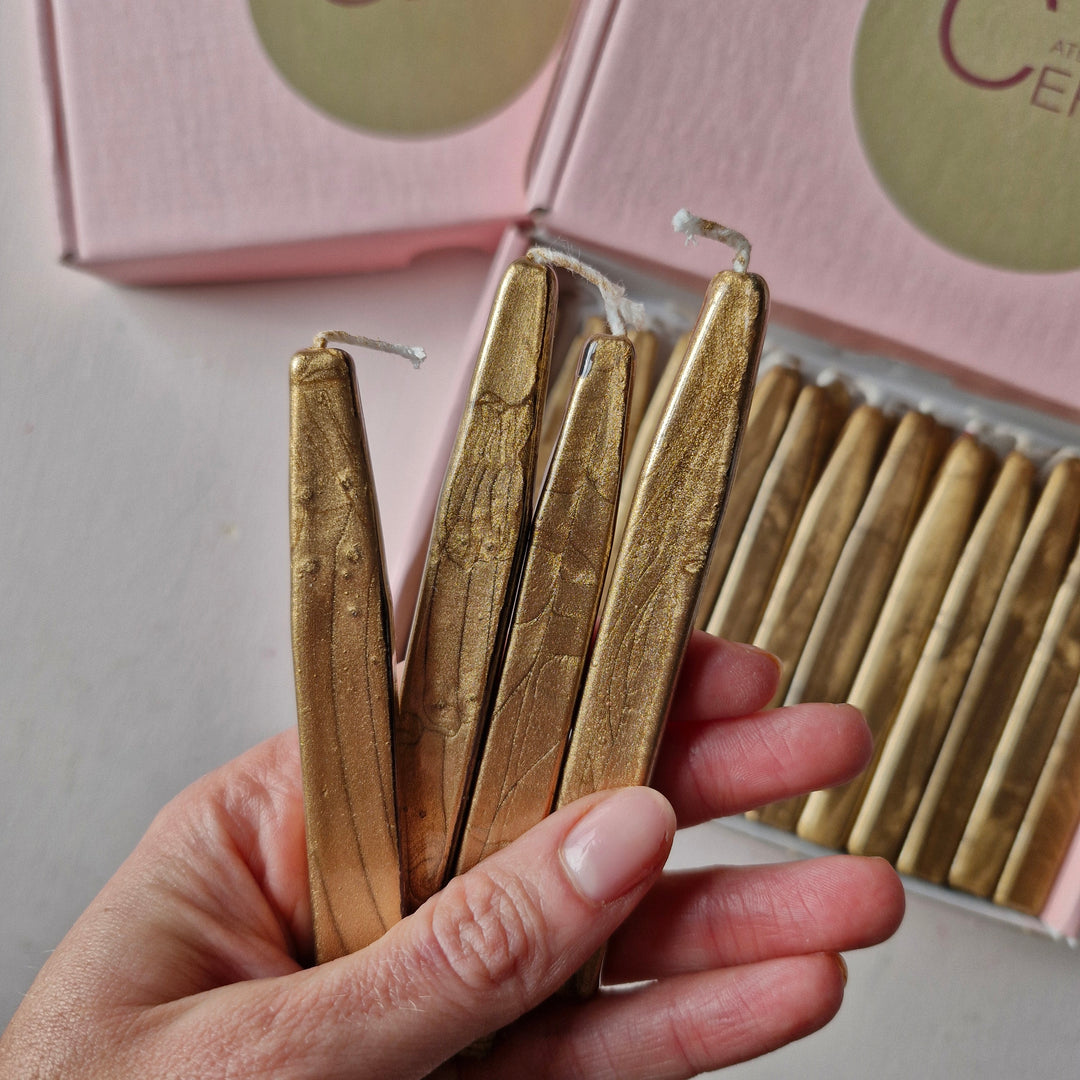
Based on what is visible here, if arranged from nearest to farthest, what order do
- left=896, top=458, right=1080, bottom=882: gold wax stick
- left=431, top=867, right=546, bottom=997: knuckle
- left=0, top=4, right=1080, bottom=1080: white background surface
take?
left=431, top=867, right=546, bottom=997: knuckle < left=896, top=458, right=1080, bottom=882: gold wax stick < left=0, top=4, right=1080, bottom=1080: white background surface

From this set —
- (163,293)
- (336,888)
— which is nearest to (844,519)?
(336,888)

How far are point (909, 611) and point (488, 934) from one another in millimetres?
370

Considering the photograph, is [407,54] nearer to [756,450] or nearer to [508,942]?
[756,450]

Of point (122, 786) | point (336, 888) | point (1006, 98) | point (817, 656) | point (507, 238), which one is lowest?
point (122, 786)

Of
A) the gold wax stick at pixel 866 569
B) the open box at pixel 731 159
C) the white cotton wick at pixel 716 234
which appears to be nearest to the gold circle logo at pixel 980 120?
the open box at pixel 731 159

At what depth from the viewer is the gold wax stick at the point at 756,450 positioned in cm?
62

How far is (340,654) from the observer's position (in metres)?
0.39

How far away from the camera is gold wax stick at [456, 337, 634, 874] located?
0.39 meters

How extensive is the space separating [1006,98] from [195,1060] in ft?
2.10

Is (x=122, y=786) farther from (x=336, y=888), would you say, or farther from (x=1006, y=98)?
(x=1006, y=98)

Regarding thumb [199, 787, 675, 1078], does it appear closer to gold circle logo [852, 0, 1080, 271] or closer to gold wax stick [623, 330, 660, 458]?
gold wax stick [623, 330, 660, 458]

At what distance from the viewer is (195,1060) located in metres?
0.38

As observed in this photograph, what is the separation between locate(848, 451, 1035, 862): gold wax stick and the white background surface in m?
0.38

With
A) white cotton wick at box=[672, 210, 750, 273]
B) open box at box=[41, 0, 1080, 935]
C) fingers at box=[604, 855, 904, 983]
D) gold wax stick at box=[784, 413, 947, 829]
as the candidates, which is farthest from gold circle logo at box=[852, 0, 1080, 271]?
fingers at box=[604, 855, 904, 983]
